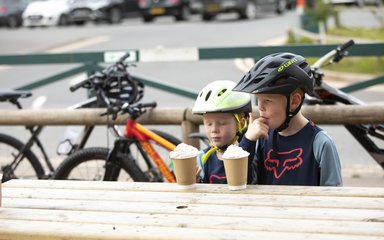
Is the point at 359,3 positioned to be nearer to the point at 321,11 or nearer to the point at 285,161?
the point at 321,11

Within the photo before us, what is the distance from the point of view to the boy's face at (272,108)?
4.29 meters

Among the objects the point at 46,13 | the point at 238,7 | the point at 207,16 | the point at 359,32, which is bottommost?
the point at 207,16

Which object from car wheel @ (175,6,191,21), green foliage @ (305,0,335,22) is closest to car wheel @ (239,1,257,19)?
car wheel @ (175,6,191,21)

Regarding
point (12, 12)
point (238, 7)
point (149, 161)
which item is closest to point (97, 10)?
point (12, 12)

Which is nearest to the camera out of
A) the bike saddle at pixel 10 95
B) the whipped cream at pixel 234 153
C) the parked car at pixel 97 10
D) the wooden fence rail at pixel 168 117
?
the whipped cream at pixel 234 153

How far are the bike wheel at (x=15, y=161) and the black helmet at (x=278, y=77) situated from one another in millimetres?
3226

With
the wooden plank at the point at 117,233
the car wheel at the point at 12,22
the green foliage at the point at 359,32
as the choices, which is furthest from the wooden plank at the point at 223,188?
the car wheel at the point at 12,22

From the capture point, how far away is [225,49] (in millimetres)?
8414

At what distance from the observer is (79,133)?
710 cm

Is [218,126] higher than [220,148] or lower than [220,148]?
higher

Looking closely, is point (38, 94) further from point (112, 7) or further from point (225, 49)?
point (112, 7)

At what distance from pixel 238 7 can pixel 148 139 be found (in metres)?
24.5

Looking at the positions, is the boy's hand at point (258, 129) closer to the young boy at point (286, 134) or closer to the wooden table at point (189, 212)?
the young boy at point (286, 134)

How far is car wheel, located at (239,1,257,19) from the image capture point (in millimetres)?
30833
